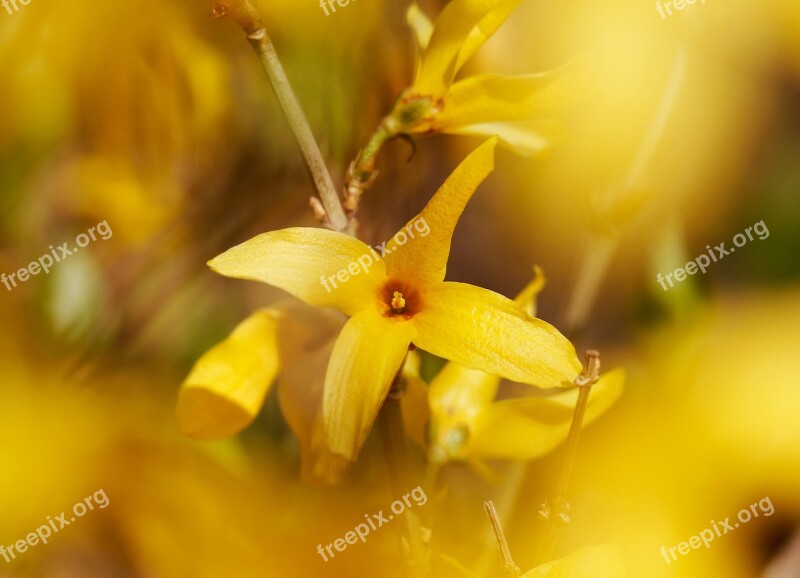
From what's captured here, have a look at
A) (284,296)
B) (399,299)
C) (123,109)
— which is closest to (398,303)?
(399,299)

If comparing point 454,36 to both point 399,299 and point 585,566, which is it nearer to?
point 399,299

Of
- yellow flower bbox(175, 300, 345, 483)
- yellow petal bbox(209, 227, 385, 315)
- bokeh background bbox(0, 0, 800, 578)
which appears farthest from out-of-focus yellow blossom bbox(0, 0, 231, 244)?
yellow petal bbox(209, 227, 385, 315)

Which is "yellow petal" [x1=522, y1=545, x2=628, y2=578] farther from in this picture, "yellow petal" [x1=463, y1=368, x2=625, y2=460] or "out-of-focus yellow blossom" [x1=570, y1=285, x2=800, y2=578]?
"out-of-focus yellow blossom" [x1=570, y1=285, x2=800, y2=578]

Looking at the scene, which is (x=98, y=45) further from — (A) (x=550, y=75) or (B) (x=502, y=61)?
(A) (x=550, y=75)

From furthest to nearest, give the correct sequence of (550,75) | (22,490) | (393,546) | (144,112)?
(144,112), (22,490), (393,546), (550,75)

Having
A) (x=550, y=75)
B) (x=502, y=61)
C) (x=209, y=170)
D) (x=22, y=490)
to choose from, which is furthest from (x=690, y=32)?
(x=22, y=490)

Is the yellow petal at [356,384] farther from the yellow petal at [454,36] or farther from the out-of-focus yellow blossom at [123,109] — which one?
the out-of-focus yellow blossom at [123,109]
